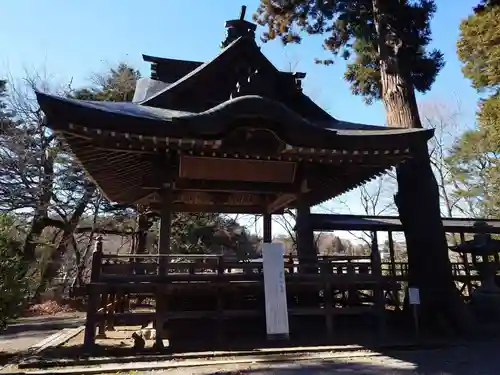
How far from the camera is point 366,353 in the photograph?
641cm

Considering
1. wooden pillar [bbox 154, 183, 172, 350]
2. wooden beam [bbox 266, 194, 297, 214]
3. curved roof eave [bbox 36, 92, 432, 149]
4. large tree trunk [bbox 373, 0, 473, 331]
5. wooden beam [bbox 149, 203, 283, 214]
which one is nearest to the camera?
curved roof eave [bbox 36, 92, 432, 149]

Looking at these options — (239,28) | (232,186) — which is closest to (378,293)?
(232,186)

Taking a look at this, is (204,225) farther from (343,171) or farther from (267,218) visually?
(343,171)

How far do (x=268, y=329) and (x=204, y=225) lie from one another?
594 inches

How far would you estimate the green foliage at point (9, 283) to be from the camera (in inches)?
262

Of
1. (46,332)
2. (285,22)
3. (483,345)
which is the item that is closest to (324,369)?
(483,345)

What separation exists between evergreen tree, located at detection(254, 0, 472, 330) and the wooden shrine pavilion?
1922mm

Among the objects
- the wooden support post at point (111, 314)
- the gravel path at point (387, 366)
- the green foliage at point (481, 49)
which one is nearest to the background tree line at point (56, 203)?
the wooden support post at point (111, 314)

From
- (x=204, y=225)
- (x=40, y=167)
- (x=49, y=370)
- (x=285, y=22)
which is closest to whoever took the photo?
(x=49, y=370)

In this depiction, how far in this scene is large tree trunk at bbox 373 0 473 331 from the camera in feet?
28.3

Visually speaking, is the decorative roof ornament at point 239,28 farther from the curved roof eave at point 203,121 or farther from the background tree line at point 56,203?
the background tree line at point 56,203

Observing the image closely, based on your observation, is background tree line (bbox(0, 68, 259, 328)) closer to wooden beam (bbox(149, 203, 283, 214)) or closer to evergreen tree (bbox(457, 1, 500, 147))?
wooden beam (bbox(149, 203, 283, 214))

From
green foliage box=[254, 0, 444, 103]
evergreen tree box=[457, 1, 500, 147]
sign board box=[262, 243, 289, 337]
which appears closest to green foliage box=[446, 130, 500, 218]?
evergreen tree box=[457, 1, 500, 147]

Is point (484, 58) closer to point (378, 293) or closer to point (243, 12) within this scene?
point (243, 12)
